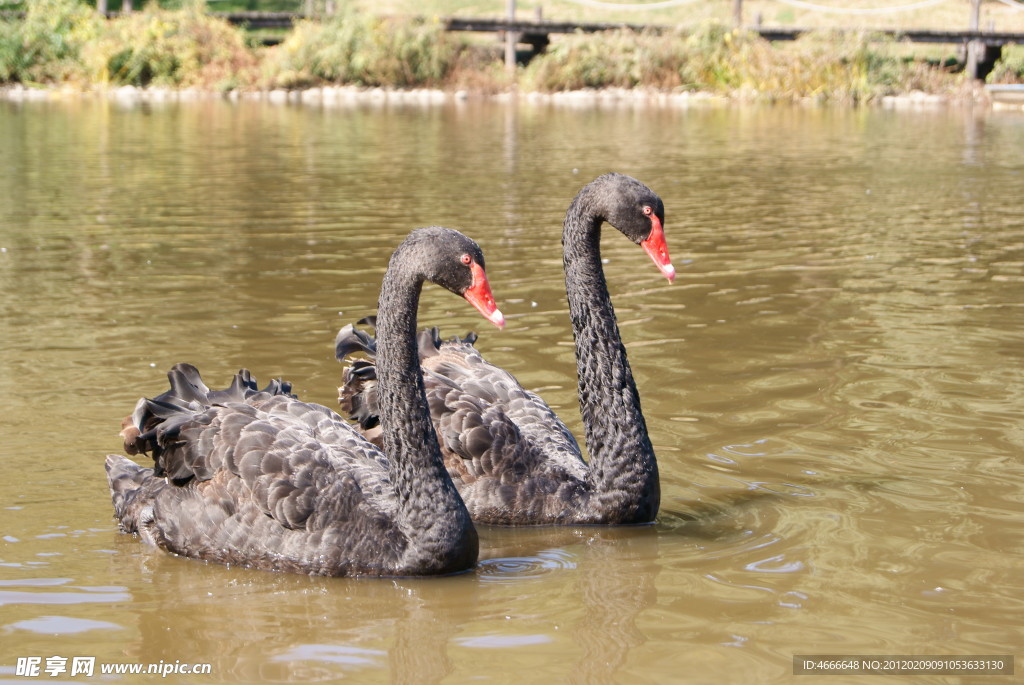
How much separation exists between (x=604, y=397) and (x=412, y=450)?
0.98 m

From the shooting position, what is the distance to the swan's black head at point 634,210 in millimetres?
4922

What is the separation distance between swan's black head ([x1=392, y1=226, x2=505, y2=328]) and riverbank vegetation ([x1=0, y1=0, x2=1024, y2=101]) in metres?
29.1

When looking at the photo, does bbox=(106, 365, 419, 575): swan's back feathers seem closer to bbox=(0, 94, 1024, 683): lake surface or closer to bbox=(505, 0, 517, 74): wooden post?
bbox=(0, 94, 1024, 683): lake surface

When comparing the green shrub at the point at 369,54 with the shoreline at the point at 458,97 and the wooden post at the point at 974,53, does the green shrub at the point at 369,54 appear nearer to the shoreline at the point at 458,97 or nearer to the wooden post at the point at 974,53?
the shoreline at the point at 458,97

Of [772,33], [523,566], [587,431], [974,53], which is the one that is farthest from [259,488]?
[772,33]

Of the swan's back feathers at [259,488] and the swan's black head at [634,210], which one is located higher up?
the swan's black head at [634,210]

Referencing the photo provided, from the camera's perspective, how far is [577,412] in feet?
21.2

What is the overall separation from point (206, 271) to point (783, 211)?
6.26 metres

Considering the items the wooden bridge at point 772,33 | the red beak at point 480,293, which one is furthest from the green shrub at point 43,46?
the red beak at point 480,293

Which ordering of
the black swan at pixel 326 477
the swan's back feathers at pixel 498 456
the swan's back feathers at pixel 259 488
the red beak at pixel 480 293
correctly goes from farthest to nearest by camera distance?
the swan's back feathers at pixel 498 456, the swan's back feathers at pixel 259 488, the black swan at pixel 326 477, the red beak at pixel 480 293

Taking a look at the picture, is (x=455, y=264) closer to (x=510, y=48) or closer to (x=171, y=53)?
(x=510, y=48)

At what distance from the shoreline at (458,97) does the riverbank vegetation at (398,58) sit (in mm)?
361

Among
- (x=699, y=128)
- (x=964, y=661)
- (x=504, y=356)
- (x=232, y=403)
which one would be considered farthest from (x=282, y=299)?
(x=699, y=128)

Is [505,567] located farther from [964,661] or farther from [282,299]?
[282,299]
